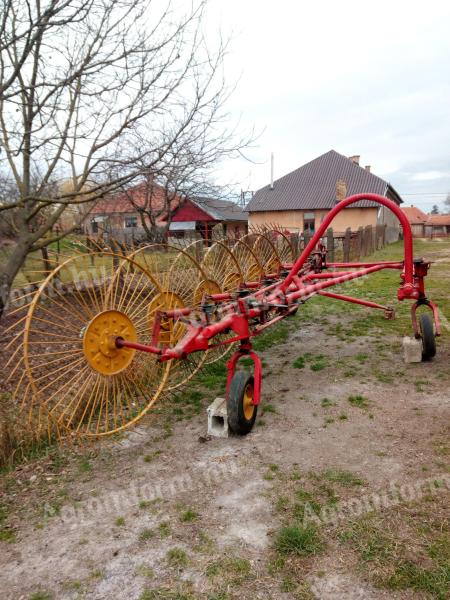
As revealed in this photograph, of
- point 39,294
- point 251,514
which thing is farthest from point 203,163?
point 251,514

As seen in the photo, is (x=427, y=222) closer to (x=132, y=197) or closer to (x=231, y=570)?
(x=132, y=197)

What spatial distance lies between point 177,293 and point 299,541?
98.3 inches

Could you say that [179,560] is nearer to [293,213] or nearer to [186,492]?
[186,492]

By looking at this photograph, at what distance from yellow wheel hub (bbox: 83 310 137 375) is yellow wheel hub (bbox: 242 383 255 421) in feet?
3.01

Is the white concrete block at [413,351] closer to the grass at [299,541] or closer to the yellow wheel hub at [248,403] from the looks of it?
the yellow wheel hub at [248,403]

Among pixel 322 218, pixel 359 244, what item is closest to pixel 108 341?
pixel 359 244

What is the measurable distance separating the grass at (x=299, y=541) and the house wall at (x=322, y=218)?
2020 centimetres

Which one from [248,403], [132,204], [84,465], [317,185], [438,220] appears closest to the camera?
[84,465]

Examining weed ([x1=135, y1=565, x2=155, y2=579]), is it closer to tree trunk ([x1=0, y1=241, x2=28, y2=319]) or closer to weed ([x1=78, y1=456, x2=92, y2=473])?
weed ([x1=78, y1=456, x2=92, y2=473])

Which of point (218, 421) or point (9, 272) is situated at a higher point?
point (9, 272)

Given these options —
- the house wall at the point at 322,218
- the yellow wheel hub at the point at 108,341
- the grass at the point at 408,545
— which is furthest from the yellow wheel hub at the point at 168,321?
the house wall at the point at 322,218

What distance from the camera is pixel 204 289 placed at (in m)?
4.46

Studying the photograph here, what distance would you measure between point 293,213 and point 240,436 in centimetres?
2425

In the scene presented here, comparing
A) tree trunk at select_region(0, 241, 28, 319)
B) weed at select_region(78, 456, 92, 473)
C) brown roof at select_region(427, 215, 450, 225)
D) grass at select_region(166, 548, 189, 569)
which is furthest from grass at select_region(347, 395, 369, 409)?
brown roof at select_region(427, 215, 450, 225)
